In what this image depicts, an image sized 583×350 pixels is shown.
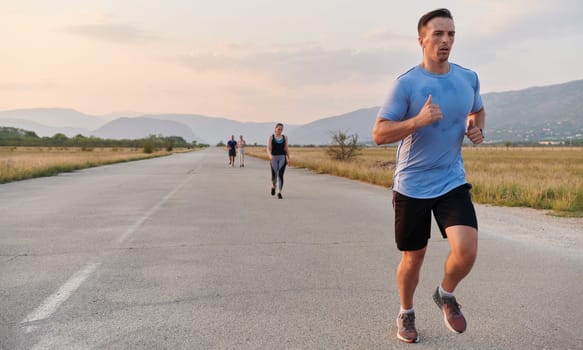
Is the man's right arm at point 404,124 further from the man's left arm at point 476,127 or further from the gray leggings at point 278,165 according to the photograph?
the gray leggings at point 278,165

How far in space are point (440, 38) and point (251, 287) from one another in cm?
281

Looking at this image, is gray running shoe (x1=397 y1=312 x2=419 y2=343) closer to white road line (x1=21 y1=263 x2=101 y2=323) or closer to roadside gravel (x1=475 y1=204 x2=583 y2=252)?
white road line (x1=21 y1=263 x2=101 y2=323)

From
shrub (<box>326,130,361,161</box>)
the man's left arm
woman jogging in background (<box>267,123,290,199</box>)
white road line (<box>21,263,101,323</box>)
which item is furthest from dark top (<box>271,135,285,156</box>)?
shrub (<box>326,130,361,161</box>)

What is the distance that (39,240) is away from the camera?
22.9 ft

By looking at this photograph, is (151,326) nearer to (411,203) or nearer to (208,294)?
(208,294)

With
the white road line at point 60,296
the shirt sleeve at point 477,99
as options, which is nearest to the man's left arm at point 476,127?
the shirt sleeve at point 477,99

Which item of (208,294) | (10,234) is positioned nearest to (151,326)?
(208,294)

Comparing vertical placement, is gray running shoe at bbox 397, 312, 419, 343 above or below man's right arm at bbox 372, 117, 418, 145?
below

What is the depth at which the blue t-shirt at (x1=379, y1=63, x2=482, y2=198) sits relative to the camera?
3.06 meters

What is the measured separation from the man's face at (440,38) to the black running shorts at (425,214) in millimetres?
862

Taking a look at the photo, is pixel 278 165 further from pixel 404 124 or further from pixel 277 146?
pixel 404 124

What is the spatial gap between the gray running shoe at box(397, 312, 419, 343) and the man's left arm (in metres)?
1.27

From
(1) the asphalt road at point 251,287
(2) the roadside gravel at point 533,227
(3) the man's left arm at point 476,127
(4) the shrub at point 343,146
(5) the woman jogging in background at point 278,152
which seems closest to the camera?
(3) the man's left arm at point 476,127

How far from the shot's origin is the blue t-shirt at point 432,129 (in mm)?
3057
